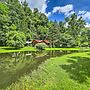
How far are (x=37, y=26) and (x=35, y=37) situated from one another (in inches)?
537

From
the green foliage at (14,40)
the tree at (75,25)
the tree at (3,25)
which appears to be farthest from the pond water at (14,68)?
the tree at (75,25)

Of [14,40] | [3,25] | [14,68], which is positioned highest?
[3,25]

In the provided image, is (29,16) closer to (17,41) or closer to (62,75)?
(17,41)

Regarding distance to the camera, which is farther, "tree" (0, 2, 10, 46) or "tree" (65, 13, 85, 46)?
"tree" (65, 13, 85, 46)

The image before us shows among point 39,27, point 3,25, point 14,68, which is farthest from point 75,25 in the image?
point 14,68

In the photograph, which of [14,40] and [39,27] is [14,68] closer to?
[14,40]

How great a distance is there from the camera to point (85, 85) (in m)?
16.9

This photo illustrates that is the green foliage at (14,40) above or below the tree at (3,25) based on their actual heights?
below

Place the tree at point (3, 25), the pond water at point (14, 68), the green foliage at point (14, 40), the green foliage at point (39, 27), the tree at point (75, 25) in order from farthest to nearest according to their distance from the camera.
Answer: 1. the tree at point (75, 25)
2. the green foliage at point (39, 27)
3. the tree at point (3, 25)
4. the green foliage at point (14, 40)
5. the pond water at point (14, 68)

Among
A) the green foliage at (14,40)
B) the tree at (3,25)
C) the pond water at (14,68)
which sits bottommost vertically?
the pond water at (14,68)

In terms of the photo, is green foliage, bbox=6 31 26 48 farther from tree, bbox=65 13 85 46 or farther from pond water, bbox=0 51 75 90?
tree, bbox=65 13 85 46

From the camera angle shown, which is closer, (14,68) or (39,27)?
(14,68)

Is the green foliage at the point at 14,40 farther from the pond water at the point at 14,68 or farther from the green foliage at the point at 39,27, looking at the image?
the pond water at the point at 14,68

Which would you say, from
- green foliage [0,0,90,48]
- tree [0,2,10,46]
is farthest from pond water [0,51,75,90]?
green foliage [0,0,90,48]
